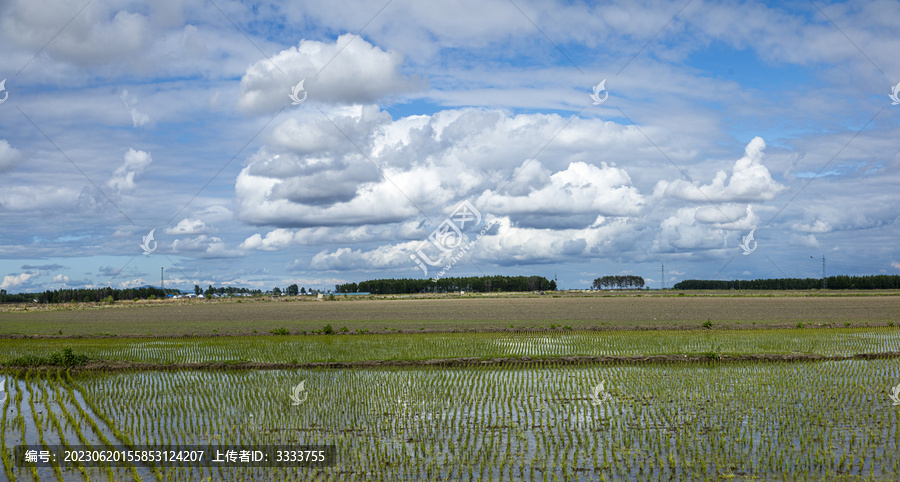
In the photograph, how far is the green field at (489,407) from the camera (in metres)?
11.1

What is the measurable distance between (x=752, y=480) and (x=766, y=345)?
70.8ft

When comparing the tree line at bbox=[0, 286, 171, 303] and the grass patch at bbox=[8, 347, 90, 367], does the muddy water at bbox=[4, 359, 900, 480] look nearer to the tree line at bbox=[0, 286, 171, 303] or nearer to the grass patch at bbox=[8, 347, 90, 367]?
the grass patch at bbox=[8, 347, 90, 367]

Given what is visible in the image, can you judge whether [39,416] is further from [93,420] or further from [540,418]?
[540,418]

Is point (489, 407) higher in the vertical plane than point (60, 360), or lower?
lower

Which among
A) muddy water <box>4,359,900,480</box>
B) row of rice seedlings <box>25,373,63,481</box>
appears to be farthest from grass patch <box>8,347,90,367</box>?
muddy water <box>4,359,900,480</box>

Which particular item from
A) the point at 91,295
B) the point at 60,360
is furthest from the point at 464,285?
the point at 60,360

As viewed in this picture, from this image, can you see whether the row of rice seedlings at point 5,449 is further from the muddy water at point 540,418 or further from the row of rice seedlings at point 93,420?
the row of rice seedlings at point 93,420

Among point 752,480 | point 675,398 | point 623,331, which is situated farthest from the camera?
point 623,331

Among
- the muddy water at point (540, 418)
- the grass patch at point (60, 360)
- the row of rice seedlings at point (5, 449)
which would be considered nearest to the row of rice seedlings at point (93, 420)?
the muddy water at point (540, 418)

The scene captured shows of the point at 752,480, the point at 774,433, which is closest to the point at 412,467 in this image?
the point at 752,480

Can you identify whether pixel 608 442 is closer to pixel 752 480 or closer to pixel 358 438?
pixel 752 480

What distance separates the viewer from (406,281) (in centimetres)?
19925

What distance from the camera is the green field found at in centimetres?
1110

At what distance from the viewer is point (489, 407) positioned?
1586 cm
